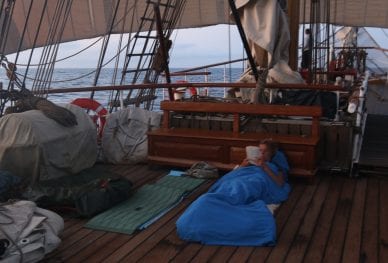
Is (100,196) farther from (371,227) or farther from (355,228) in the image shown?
(371,227)

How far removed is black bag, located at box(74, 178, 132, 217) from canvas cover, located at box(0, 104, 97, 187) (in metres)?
0.63

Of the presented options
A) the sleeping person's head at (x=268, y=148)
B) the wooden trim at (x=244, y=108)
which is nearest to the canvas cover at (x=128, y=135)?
the wooden trim at (x=244, y=108)

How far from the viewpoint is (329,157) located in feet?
17.3

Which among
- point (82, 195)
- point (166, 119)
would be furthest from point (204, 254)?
point (166, 119)

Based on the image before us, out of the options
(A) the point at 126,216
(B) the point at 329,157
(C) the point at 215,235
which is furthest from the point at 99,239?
(B) the point at 329,157

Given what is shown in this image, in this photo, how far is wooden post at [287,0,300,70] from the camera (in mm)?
7090

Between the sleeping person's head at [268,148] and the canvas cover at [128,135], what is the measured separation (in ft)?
5.42

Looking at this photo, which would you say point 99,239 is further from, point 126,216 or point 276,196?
point 276,196

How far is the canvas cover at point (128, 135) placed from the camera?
5.85 metres

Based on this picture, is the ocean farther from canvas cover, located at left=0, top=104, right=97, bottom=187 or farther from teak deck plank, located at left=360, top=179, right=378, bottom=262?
teak deck plank, located at left=360, top=179, right=378, bottom=262

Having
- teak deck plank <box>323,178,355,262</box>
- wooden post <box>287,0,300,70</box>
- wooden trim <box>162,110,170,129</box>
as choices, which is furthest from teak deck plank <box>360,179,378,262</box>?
wooden post <box>287,0,300,70</box>

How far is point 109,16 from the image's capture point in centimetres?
1481

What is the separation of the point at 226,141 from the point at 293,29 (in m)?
2.68

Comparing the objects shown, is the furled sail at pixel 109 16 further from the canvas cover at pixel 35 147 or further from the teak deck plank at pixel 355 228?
the teak deck plank at pixel 355 228
